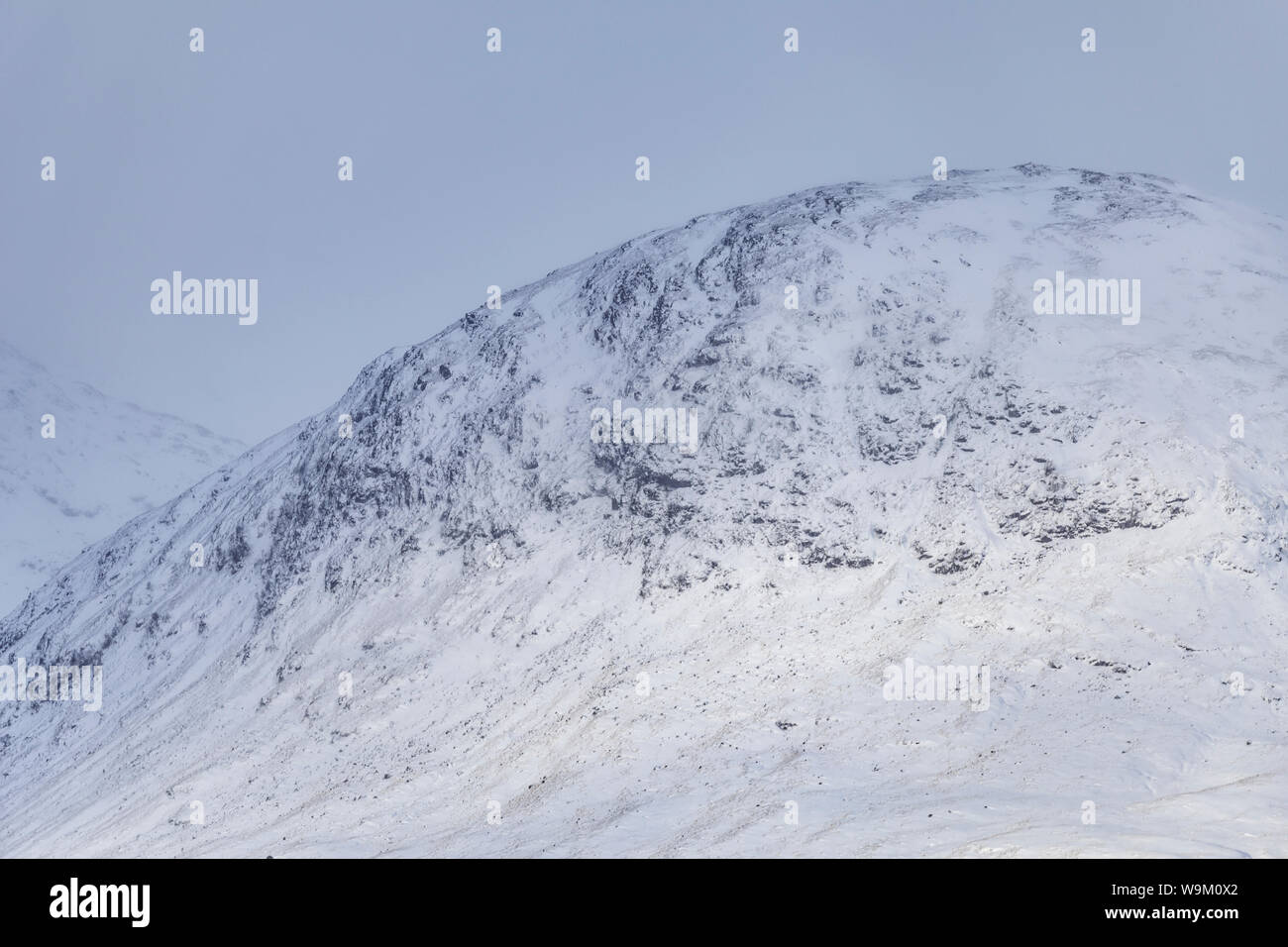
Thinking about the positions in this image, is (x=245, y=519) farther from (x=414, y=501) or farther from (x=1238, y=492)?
(x=1238, y=492)
